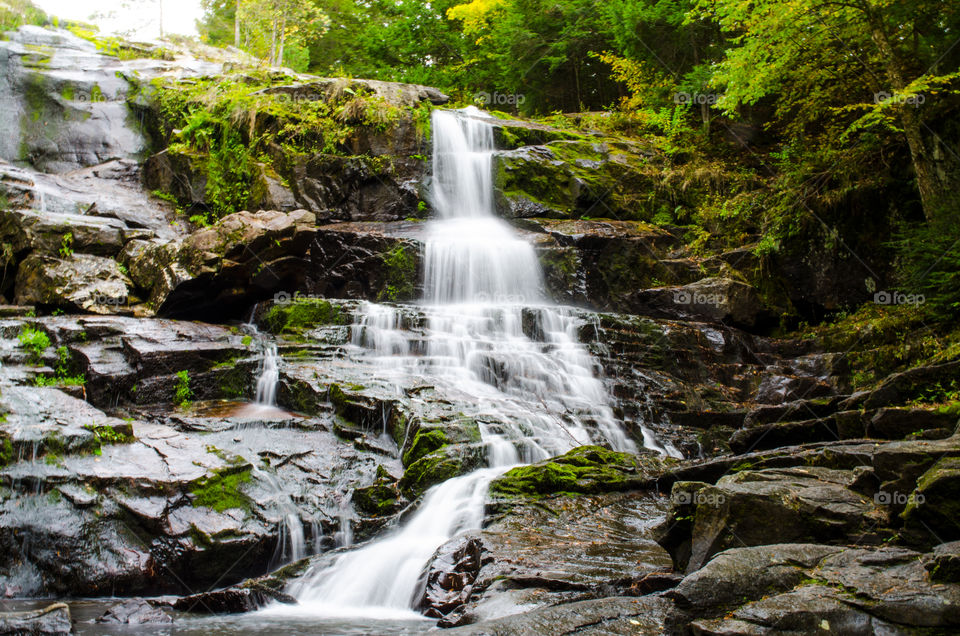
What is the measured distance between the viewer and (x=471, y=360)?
9.59 meters

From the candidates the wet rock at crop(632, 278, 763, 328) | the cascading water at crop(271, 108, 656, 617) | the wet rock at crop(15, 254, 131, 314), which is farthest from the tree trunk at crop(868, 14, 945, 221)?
the wet rock at crop(15, 254, 131, 314)

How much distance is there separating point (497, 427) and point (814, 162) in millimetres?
9971

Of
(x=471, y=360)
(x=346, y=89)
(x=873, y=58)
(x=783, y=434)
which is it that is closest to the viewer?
(x=783, y=434)

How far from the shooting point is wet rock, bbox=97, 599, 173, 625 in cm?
434

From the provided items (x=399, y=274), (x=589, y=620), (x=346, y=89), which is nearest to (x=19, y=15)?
(x=346, y=89)

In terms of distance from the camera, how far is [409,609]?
178 inches

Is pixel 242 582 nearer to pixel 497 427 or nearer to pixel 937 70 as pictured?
pixel 497 427

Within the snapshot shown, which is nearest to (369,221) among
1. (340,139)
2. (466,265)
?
(340,139)

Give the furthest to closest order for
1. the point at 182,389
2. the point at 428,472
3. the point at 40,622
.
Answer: the point at 182,389
the point at 428,472
the point at 40,622

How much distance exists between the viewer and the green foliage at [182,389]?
806 cm

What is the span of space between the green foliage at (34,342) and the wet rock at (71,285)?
5.30ft

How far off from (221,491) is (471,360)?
15.3ft

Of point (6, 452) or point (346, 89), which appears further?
point (346, 89)

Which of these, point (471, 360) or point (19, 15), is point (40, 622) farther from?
point (19, 15)
